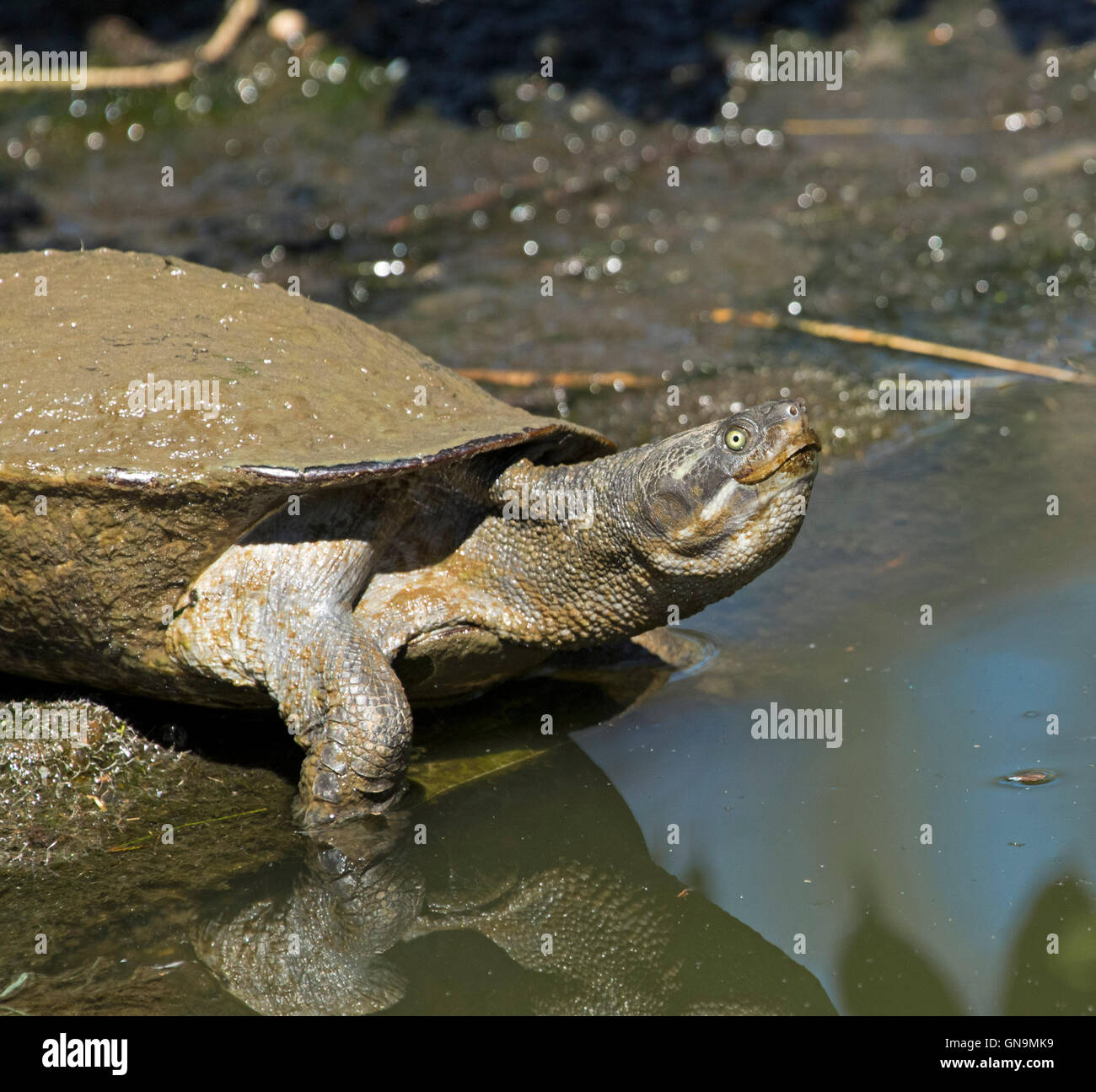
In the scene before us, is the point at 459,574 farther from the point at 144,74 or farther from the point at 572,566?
the point at 144,74

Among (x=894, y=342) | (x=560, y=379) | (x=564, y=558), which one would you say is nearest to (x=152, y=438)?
(x=564, y=558)

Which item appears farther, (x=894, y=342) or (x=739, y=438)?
(x=894, y=342)

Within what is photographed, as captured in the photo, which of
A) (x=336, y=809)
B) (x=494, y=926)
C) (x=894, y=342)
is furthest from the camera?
(x=894, y=342)

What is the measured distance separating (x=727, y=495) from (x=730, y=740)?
0.77m

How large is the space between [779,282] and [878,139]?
91.2 inches

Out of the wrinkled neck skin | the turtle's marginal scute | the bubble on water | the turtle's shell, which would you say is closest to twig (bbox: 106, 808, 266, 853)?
the turtle's shell

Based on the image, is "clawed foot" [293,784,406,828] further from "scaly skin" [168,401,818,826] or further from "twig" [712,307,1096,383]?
"twig" [712,307,1096,383]

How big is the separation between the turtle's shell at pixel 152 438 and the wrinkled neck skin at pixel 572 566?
208 millimetres

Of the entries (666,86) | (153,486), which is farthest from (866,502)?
(666,86)

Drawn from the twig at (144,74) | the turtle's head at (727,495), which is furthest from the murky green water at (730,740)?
the twig at (144,74)

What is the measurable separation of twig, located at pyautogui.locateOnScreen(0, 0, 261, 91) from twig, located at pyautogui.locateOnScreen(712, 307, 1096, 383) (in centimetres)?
490

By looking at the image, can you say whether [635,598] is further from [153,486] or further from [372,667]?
[153,486]

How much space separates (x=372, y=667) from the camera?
11.0ft

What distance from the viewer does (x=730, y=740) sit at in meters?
3.58
